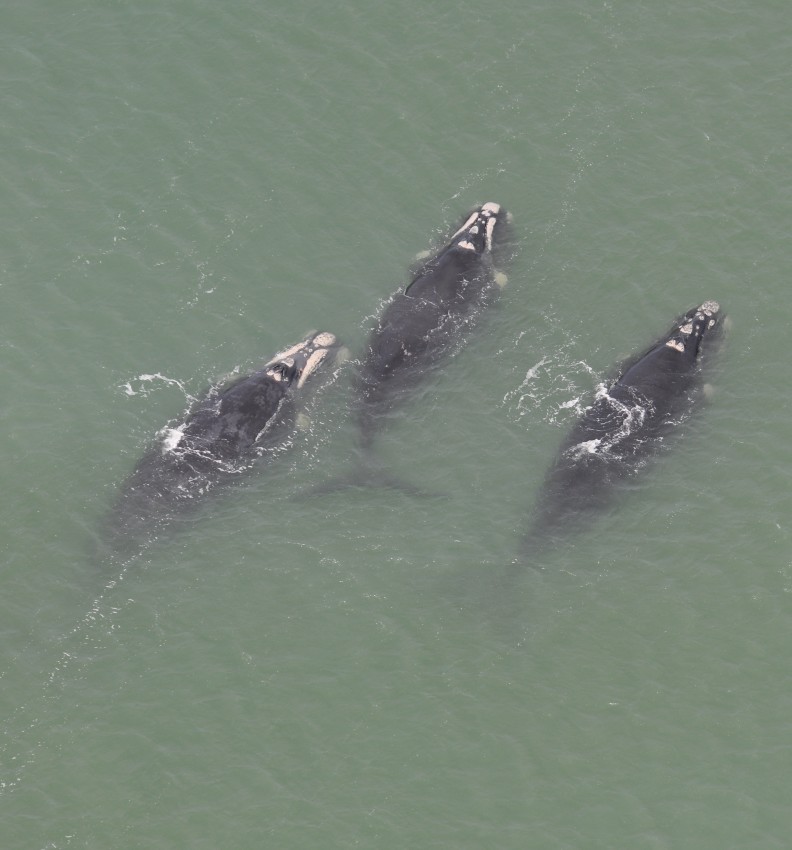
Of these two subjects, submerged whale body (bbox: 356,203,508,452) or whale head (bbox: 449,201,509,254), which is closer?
submerged whale body (bbox: 356,203,508,452)

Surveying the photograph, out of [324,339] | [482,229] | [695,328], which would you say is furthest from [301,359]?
[695,328]

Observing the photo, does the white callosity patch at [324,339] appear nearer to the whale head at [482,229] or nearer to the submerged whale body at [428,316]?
the submerged whale body at [428,316]

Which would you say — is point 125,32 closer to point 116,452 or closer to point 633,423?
point 116,452

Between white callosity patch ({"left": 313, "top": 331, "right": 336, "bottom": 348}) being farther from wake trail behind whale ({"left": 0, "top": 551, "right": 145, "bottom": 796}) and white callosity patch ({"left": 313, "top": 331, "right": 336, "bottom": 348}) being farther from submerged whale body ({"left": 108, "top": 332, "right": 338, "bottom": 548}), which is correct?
wake trail behind whale ({"left": 0, "top": 551, "right": 145, "bottom": 796})

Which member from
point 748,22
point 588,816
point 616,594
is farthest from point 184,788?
point 748,22

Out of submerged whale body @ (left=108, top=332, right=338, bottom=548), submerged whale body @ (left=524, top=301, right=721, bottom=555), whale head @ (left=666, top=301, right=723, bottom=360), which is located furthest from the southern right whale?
whale head @ (left=666, top=301, right=723, bottom=360)
